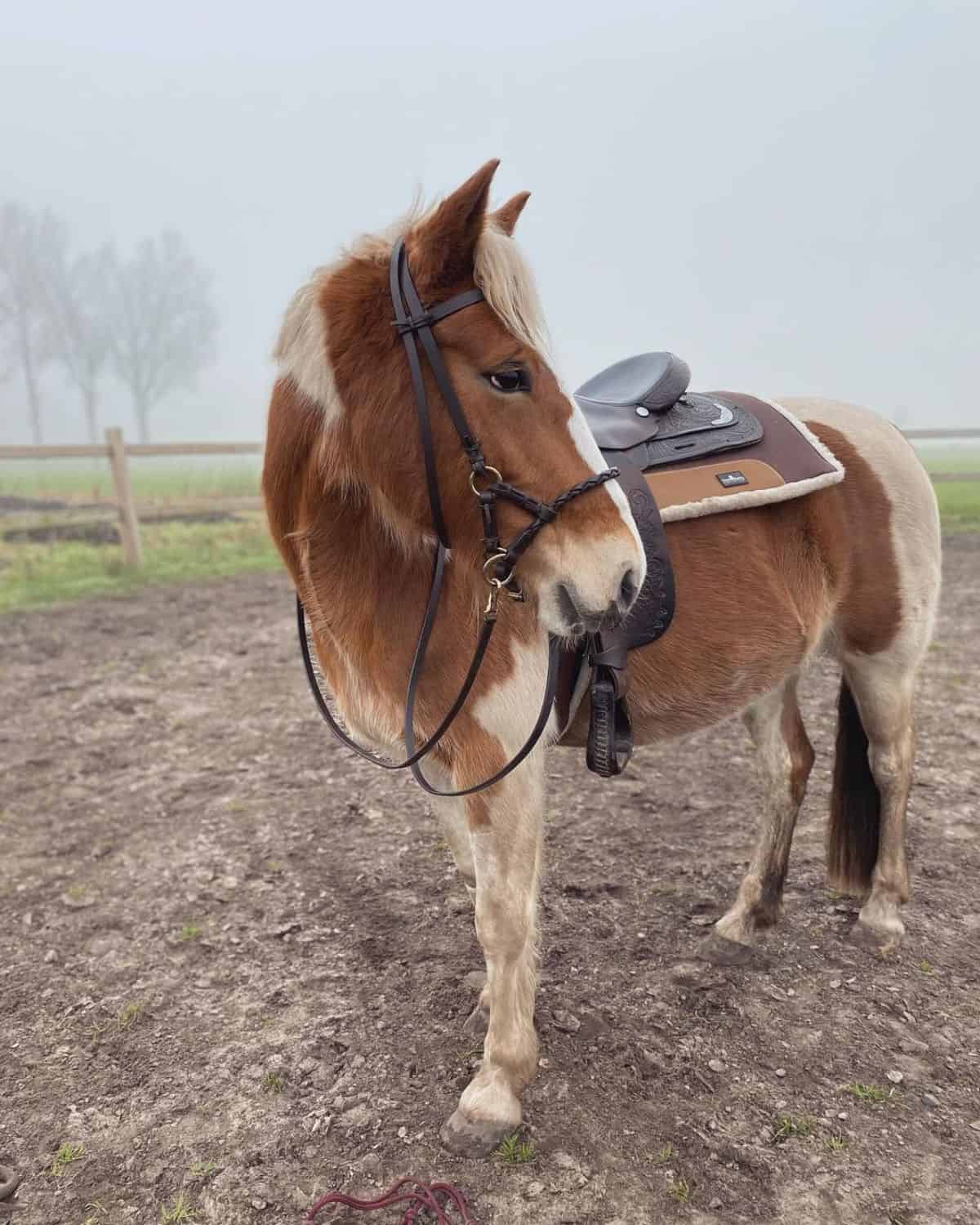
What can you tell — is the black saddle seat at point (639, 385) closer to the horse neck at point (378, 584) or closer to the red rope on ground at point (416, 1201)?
the horse neck at point (378, 584)

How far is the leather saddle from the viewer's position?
7.22 feet

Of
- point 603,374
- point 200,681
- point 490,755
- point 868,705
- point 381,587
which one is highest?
point 603,374

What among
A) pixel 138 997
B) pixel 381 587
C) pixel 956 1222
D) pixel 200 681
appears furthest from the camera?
pixel 200 681

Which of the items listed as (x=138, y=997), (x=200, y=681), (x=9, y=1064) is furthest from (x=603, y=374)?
(x=200, y=681)

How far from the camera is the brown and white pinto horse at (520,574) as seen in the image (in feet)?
5.47

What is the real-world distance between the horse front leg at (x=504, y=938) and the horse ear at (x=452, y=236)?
3.92 feet

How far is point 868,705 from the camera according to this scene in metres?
2.90

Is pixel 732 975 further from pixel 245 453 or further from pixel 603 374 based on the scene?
pixel 245 453

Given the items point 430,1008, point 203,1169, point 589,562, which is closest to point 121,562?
point 430,1008

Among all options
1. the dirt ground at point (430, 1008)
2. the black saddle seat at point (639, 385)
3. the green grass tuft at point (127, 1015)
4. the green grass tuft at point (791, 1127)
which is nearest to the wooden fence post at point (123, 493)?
the dirt ground at point (430, 1008)

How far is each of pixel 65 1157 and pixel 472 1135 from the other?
1.11 m

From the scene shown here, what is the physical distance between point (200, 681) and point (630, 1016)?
4.79m

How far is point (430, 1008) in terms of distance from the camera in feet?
8.55

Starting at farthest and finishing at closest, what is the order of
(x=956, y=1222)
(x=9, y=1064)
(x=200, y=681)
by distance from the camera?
(x=200, y=681), (x=9, y=1064), (x=956, y=1222)
